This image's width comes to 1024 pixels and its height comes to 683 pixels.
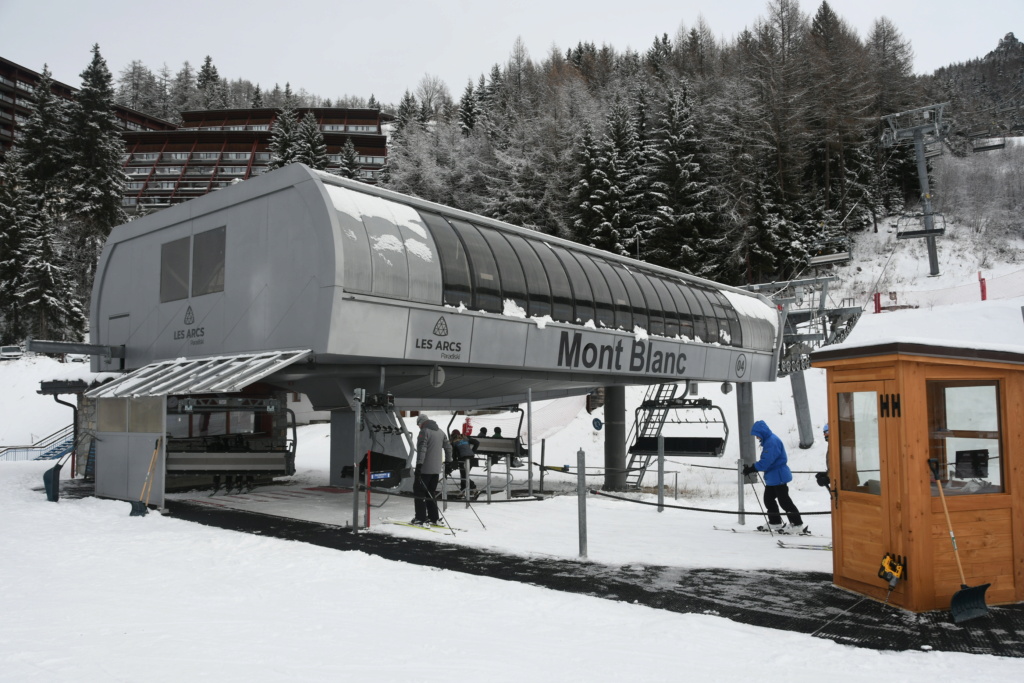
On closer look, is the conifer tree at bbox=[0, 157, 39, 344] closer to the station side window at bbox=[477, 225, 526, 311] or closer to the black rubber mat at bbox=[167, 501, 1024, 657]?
the station side window at bbox=[477, 225, 526, 311]

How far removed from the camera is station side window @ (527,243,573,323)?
57.5 ft

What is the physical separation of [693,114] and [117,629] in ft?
184

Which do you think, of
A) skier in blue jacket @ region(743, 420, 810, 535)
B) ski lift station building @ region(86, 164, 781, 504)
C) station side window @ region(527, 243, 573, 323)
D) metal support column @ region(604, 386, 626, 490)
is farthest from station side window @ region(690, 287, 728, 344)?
skier in blue jacket @ region(743, 420, 810, 535)

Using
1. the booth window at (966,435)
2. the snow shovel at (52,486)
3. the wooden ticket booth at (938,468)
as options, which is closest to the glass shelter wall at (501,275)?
the snow shovel at (52,486)

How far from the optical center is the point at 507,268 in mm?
16281

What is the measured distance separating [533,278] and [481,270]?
184cm

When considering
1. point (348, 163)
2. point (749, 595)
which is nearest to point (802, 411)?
point (749, 595)

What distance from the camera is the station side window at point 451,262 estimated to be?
14.6 meters

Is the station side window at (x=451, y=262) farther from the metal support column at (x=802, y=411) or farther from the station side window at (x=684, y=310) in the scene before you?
the metal support column at (x=802, y=411)

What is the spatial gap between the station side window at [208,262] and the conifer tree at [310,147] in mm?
51963

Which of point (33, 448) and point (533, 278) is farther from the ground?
point (533, 278)

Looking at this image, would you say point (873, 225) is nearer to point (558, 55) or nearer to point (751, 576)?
point (558, 55)

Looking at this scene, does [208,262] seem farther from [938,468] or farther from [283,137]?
[283,137]

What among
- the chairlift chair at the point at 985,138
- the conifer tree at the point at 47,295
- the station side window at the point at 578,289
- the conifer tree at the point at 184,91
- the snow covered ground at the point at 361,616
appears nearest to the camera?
the snow covered ground at the point at 361,616
